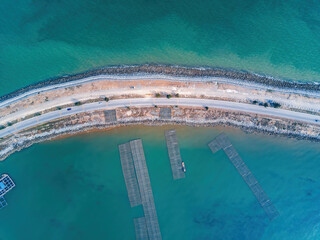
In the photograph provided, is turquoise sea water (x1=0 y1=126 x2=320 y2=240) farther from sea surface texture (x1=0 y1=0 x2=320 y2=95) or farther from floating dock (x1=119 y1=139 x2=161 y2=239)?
sea surface texture (x1=0 y1=0 x2=320 y2=95)

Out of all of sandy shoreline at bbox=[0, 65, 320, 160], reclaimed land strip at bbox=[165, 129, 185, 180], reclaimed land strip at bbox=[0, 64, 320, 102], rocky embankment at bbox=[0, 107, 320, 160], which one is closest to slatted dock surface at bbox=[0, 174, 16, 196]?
rocky embankment at bbox=[0, 107, 320, 160]

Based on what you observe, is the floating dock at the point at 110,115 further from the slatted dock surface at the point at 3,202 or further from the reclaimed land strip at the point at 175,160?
the slatted dock surface at the point at 3,202

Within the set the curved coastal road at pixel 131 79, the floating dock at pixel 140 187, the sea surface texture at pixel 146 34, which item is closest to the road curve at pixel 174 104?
the curved coastal road at pixel 131 79

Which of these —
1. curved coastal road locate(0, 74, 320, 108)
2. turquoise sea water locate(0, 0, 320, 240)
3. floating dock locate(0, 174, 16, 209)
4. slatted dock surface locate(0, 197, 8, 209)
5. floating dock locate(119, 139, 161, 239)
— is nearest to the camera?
curved coastal road locate(0, 74, 320, 108)

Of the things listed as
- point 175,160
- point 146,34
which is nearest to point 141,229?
point 175,160

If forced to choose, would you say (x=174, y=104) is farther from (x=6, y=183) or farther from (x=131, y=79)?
(x=6, y=183)

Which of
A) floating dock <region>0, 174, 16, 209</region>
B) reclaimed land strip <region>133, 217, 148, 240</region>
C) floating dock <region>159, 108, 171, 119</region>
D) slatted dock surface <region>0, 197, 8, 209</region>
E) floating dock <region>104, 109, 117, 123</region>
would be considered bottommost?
reclaimed land strip <region>133, 217, 148, 240</region>

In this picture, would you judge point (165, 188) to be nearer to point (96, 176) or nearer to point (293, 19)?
point (96, 176)
